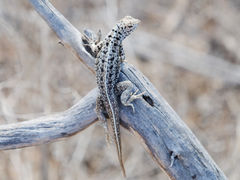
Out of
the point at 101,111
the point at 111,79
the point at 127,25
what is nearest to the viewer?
the point at 101,111

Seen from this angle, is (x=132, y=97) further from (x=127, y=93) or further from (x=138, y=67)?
(x=138, y=67)

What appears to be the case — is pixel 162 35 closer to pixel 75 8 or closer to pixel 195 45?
pixel 195 45

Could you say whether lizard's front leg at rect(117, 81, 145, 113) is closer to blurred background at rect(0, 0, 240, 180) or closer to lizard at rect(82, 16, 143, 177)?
lizard at rect(82, 16, 143, 177)

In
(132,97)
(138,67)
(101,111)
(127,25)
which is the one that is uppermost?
(138,67)

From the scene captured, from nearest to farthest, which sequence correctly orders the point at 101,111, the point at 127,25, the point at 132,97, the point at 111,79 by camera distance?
the point at 132,97 → the point at 101,111 → the point at 111,79 → the point at 127,25

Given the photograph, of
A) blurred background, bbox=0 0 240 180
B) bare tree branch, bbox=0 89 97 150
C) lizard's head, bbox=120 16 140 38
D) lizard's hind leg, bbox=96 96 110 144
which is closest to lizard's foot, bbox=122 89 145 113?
lizard's hind leg, bbox=96 96 110 144

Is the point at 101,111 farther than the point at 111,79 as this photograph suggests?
No

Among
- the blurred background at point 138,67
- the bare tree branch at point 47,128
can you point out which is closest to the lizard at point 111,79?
the bare tree branch at point 47,128

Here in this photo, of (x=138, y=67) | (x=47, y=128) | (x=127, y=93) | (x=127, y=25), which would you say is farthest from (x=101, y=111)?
(x=138, y=67)
